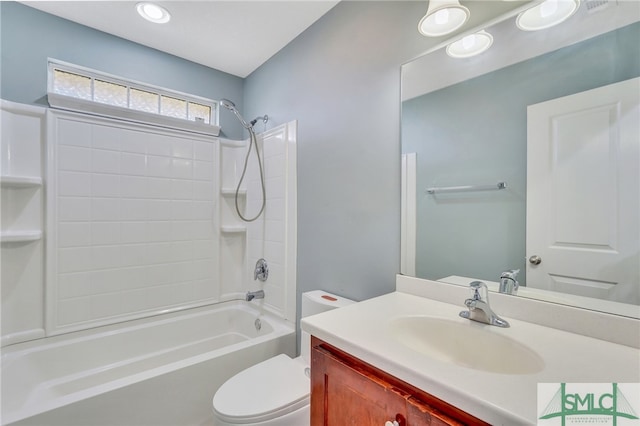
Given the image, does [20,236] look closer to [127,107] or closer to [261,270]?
[127,107]

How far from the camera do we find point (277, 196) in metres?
2.16

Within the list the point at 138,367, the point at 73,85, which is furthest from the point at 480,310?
the point at 73,85

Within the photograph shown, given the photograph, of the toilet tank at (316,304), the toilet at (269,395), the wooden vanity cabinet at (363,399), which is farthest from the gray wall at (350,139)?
the wooden vanity cabinet at (363,399)

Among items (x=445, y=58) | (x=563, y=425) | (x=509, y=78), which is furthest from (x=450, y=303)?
(x=445, y=58)

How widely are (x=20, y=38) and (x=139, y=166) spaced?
0.96 meters

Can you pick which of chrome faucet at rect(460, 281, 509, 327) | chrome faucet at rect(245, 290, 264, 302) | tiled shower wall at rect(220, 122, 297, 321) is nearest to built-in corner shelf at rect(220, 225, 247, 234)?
tiled shower wall at rect(220, 122, 297, 321)

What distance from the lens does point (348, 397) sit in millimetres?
796

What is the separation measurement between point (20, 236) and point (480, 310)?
2.42 m

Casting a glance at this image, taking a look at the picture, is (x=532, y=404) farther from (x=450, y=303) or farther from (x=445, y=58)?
(x=445, y=58)

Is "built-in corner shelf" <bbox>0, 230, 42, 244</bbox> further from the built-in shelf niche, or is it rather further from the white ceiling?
the white ceiling

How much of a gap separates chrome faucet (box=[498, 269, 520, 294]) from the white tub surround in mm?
28

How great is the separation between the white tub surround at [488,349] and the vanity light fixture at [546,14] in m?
0.96

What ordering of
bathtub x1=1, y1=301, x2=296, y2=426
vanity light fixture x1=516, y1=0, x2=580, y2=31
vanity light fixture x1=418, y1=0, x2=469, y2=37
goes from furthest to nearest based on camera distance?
bathtub x1=1, y1=301, x2=296, y2=426, vanity light fixture x1=418, y1=0, x2=469, y2=37, vanity light fixture x1=516, y1=0, x2=580, y2=31

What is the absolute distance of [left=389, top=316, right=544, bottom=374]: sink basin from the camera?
810 millimetres
